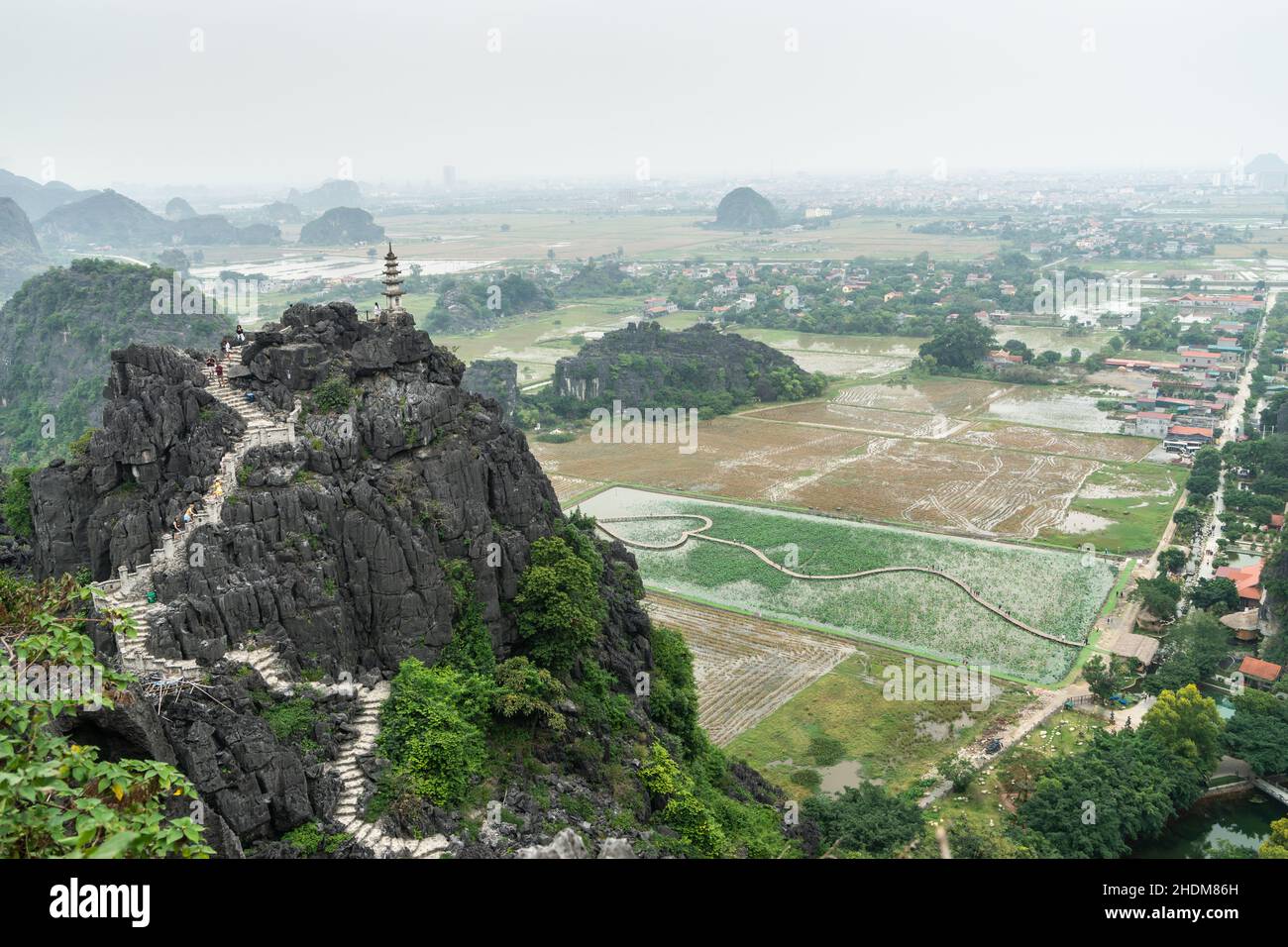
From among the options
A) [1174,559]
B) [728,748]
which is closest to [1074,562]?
[1174,559]

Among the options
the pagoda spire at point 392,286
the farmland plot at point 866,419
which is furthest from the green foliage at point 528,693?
the farmland plot at point 866,419

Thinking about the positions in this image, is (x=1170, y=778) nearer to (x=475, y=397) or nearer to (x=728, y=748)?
(x=728, y=748)

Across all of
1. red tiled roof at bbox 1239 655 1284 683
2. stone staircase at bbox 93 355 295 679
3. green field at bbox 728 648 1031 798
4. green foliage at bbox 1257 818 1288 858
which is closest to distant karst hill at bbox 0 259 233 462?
stone staircase at bbox 93 355 295 679

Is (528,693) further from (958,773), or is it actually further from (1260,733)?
(1260,733)

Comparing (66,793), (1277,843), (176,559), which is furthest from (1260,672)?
(66,793)

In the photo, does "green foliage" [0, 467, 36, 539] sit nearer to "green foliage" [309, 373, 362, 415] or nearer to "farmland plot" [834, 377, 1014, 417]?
"green foliage" [309, 373, 362, 415]

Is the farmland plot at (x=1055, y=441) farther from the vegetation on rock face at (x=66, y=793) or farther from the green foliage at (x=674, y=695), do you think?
the vegetation on rock face at (x=66, y=793)
